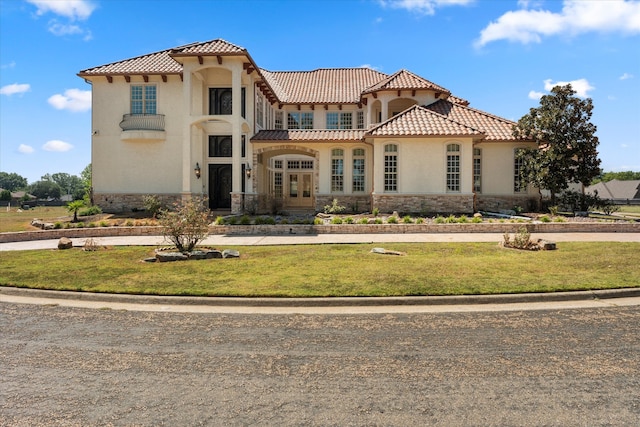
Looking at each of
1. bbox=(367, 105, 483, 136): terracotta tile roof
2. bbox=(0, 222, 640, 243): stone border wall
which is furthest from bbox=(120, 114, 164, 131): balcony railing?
bbox=(367, 105, 483, 136): terracotta tile roof

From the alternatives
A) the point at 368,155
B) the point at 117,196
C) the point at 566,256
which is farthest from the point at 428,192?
the point at 117,196

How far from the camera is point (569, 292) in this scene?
8.23m

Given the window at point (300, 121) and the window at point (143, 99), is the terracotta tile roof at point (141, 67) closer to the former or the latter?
the window at point (143, 99)

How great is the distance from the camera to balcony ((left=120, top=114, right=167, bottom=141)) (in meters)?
26.2

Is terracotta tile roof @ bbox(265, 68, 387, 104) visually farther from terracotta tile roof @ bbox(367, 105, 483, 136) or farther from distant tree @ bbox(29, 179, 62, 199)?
distant tree @ bbox(29, 179, 62, 199)

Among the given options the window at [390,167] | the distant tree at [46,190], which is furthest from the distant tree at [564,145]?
the distant tree at [46,190]

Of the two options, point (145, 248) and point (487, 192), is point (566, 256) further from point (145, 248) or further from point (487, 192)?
point (487, 192)

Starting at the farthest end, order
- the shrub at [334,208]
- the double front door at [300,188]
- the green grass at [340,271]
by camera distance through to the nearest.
A: the double front door at [300,188] → the shrub at [334,208] → the green grass at [340,271]

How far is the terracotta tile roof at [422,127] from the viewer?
2328 cm

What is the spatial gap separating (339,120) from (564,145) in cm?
1605

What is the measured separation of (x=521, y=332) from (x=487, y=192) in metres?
22.3

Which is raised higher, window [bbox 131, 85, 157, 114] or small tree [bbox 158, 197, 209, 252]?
window [bbox 131, 85, 157, 114]

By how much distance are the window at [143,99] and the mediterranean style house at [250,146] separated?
7 centimetres

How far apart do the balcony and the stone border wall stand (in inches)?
355
